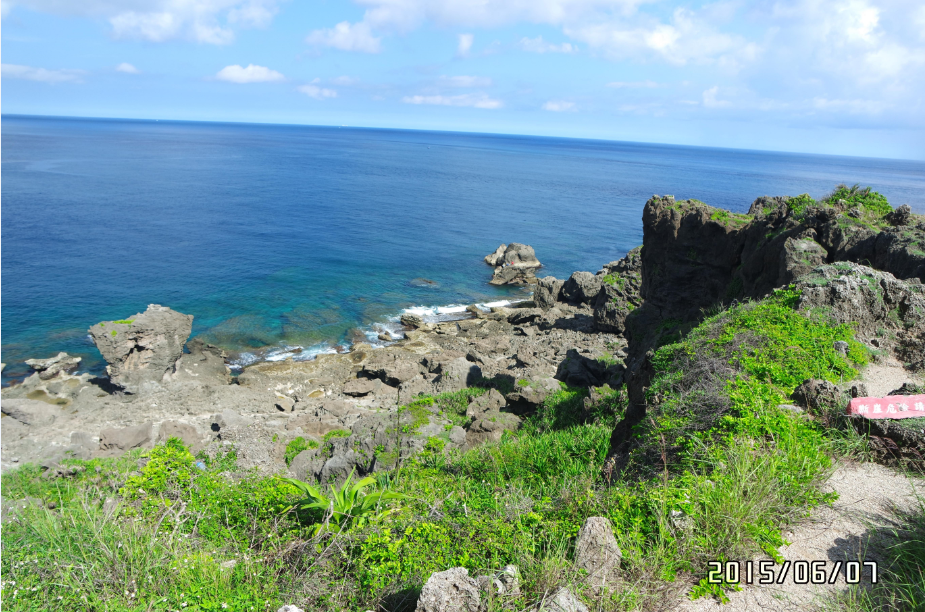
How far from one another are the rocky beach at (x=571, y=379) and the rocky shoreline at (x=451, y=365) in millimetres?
97

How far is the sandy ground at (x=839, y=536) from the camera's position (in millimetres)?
5922

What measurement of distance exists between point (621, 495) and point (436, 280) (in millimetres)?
47865

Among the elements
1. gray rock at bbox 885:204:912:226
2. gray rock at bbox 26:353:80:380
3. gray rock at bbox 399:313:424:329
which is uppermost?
gray rock at bbox 885:204:912:226

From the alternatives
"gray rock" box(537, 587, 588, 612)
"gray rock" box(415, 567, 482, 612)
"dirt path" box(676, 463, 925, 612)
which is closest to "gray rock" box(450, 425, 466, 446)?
"dirt path" box(676, 463, 925, 612)

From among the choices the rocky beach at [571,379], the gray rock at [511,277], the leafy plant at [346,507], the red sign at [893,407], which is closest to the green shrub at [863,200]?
the rocky beach at [571,379]

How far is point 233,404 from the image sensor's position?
2855cm

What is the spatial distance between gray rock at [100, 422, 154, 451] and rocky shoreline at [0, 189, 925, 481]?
6cm

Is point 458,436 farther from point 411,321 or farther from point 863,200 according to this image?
point 411,321

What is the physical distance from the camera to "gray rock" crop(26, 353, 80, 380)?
3152cm

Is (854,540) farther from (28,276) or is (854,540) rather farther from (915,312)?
(28,276)

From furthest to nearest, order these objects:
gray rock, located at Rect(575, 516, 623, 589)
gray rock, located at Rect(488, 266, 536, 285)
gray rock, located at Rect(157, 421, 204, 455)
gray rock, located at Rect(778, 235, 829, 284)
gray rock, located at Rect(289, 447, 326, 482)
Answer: gray rock, located at Rect(488, 266, 536, 285), gray rock, located at Rect(157, 421, 204, 455), gray rock, located at Rect(778, 235, 829, 284), gray rock, located at Rect(289, 447, 326, 482), gray rock, located at Rect(575, 516, 623, 589)

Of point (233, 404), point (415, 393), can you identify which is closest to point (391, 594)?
point (415, 393)

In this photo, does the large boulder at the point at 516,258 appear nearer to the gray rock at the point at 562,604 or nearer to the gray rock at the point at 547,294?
the gray rock at the point at 547,294

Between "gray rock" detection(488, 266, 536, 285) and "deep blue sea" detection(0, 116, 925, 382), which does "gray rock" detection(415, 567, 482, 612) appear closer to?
"deep blue sea" detection(0, 116, 925, 382)
